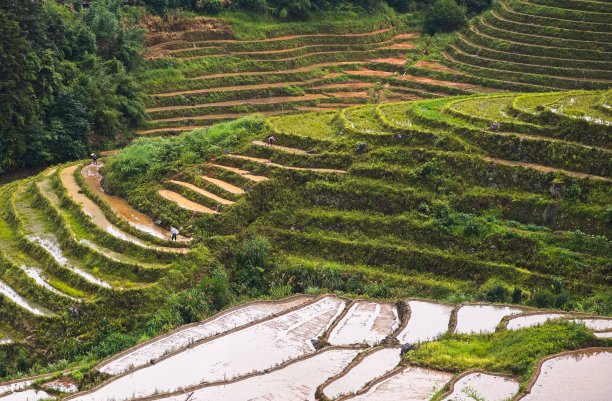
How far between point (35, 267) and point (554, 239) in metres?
12.0

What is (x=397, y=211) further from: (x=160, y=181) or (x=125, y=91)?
(x=125, y=91)

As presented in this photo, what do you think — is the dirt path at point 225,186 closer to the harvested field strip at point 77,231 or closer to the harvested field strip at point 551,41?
the harvested field strip at point 77,231

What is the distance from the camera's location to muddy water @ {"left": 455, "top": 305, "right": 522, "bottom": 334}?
1795cm

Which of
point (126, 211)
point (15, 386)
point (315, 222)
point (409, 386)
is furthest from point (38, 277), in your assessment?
point (409, 386)

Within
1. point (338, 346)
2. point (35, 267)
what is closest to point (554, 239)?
point (338, 346)

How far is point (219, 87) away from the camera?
34219 mm

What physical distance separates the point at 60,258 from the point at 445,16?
23.2 metres

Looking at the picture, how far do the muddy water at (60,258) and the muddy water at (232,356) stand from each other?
3820 millimetres

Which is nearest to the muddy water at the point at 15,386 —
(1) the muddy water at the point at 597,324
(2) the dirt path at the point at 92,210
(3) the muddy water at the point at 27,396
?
(3) the muddy water at the point at 27,396

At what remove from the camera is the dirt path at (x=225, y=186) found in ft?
77.6

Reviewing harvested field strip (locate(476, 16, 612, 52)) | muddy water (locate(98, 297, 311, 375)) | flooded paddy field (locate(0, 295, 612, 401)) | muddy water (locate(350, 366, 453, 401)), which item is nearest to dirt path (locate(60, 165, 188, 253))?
muddy water (locate(98, 297, 311, 375))

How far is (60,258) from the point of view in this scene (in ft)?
70.4

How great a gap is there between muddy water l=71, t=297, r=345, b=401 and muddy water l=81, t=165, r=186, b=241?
4.48 m

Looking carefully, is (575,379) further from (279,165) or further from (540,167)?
(279,165)
